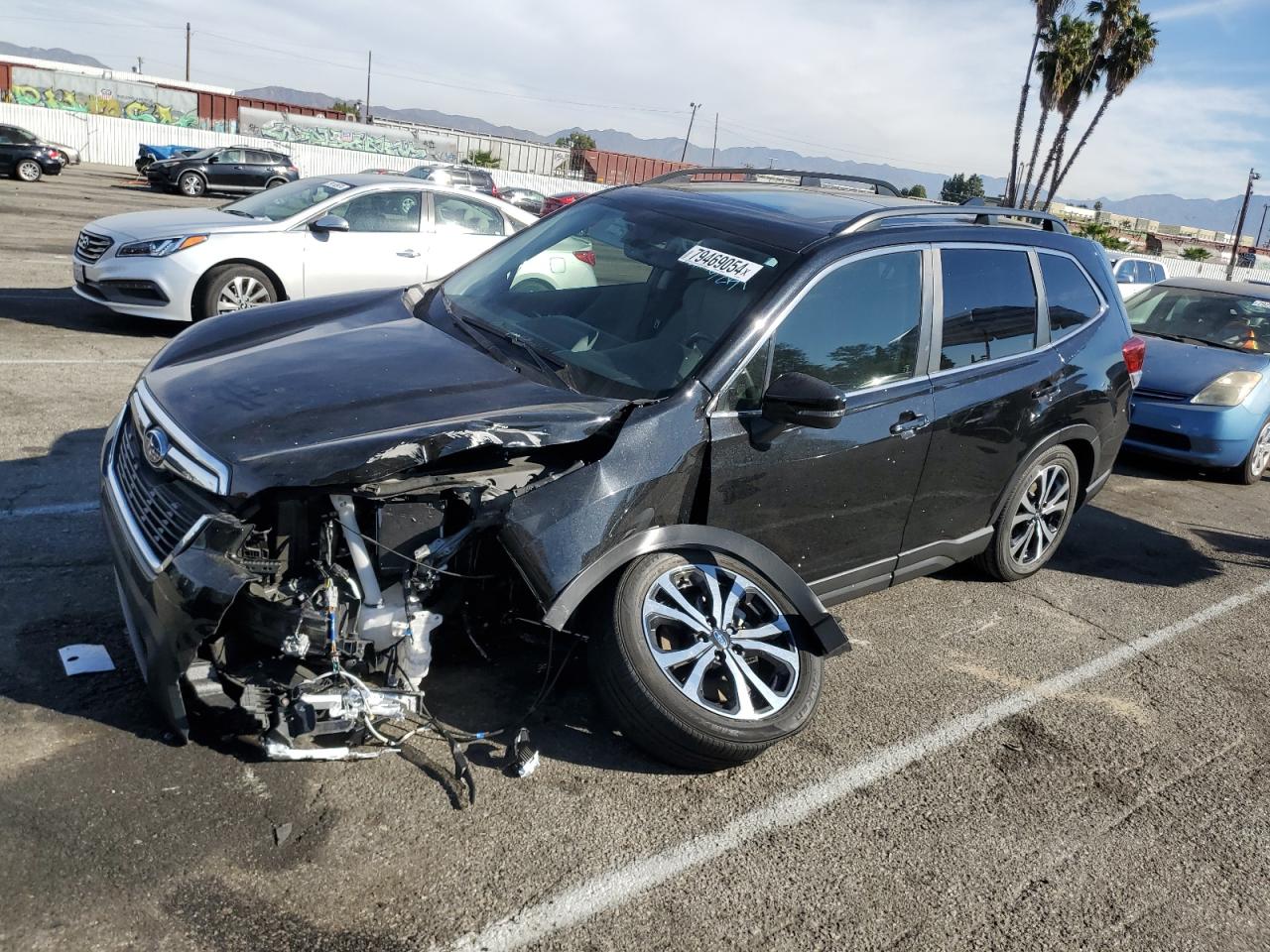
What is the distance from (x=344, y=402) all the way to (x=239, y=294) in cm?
634

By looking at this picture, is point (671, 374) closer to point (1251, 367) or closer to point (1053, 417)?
point (1053, 417)

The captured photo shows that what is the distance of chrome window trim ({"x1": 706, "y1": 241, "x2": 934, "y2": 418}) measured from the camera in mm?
3707

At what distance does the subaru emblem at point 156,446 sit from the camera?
3244 millimetres

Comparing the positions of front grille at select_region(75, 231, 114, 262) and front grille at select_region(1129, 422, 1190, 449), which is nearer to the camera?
front grille at select_region(1129, 422, 1190, 449)

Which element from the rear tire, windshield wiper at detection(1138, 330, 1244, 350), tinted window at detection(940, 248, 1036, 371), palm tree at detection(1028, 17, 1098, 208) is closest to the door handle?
tinted window at detection(940, 248, 1036, 371)

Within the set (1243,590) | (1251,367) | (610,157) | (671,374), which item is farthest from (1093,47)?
(671,374)

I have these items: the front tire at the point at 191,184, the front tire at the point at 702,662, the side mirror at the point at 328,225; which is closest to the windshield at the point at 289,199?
the side mirror at the point at 328,225

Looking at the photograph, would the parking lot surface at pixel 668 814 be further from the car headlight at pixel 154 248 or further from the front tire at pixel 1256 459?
the car headlight at pixel 154 248

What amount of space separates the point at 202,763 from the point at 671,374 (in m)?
2.03

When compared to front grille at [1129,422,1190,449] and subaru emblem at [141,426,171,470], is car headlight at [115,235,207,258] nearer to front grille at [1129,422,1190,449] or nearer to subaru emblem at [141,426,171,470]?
subaru emblem at [141,426,171,470]

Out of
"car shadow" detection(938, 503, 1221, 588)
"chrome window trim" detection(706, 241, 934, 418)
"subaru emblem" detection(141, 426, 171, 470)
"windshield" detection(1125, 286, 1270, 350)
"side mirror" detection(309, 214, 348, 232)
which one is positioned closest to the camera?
"subaru emblem" detection(141, 426, 171, 470)

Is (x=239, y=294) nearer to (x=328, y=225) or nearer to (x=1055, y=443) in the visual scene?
(x=328, y=225)

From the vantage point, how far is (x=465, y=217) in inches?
412

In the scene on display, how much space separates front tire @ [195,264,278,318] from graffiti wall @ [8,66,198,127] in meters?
39.9
